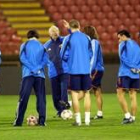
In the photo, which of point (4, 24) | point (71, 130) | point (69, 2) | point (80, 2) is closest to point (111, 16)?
point (80, 2)

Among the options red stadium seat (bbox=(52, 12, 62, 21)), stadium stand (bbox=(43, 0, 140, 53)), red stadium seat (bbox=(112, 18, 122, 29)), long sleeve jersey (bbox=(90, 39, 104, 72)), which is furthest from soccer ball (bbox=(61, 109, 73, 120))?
red stadium seat (bbox=(52, 12, 62, 21))

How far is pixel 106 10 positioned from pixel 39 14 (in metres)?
2.81

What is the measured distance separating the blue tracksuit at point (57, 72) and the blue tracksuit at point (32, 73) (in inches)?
80.9

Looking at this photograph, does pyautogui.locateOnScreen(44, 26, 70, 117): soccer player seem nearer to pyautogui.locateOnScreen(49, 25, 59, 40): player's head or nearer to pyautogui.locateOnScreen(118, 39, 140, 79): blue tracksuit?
pyautogui.locateOnScreen(49, 25, 59, 40): player's head

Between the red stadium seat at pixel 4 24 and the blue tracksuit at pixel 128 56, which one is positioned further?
the red stadium seat at pixel 4 24

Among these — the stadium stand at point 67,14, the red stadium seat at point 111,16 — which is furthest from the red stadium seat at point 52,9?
the red stadium seat at point 111,16

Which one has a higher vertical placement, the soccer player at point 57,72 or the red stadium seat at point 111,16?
the red stadium seat at point 111,16

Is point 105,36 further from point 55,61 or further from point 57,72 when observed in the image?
point 57,72

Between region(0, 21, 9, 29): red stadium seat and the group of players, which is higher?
region(0, 21, 9, 29): red stadium seat

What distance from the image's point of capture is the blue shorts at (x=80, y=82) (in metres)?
11.9

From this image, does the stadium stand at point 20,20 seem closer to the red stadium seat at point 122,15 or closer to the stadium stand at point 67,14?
the stadium stand at point 67,14

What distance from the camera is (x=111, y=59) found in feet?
76.7

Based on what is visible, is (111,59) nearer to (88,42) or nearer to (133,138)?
(88,42)

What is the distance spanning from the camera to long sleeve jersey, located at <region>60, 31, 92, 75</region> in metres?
11.8
